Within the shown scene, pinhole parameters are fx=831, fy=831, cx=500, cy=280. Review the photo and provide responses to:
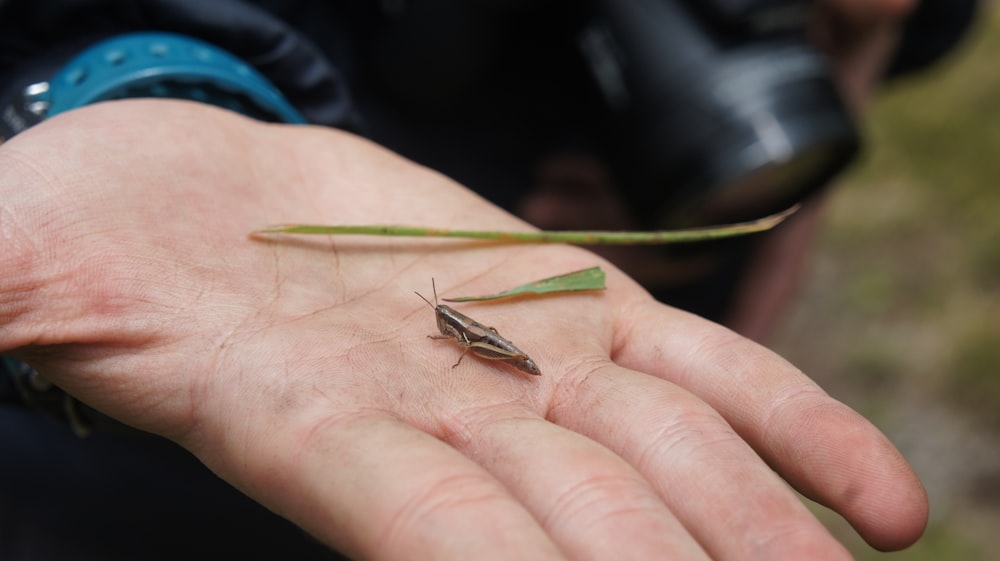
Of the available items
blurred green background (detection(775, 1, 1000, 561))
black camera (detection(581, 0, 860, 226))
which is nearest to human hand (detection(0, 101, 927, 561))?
black camera (detection(581, 0, 860, 226))

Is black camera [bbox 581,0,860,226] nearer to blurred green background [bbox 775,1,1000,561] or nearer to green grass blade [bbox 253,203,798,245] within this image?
green grass blade [bbox 253,203,798,245]

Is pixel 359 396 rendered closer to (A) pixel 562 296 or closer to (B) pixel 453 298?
(B) pixel 453 298

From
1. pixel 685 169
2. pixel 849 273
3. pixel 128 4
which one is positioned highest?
pixel 128 4

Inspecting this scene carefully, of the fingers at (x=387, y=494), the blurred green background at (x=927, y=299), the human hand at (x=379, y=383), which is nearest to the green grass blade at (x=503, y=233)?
the human hand at (x=379, y=383)

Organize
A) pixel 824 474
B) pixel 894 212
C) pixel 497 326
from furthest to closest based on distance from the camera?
1. pixel 894 212
2. pixel 497 326
3. pixel 824 474

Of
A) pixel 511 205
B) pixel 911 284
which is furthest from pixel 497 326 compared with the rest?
pixel 911 284

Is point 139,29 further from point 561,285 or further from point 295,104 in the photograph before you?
point 561,285
